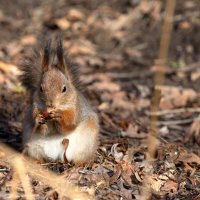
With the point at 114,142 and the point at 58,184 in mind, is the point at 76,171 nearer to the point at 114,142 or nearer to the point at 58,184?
the point at 58,184

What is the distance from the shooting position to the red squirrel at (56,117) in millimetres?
4109

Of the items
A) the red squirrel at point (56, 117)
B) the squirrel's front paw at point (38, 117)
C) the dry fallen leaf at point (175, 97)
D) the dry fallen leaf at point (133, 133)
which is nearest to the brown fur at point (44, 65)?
the red squirrel at point (56, 117)

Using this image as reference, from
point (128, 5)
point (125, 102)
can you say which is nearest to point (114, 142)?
point (125, 102)

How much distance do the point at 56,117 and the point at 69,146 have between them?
24 centimetres

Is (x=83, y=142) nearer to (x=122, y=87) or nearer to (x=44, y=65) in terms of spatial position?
(x=44, y=65)

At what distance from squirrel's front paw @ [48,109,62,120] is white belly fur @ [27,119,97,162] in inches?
6.0

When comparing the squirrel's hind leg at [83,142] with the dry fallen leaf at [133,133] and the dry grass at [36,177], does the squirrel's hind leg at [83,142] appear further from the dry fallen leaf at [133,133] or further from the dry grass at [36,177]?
the dry fallen leaf at [133,133]

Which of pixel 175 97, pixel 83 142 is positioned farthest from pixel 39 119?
pixel 175 97

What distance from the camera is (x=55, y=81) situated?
13.4ft

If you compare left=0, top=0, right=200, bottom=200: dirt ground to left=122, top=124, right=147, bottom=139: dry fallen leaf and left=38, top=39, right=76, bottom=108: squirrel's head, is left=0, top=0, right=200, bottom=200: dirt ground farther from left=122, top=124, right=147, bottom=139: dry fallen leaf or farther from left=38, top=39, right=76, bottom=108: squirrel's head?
left=38, top=39, right=76, bottom=108: squirrel's head

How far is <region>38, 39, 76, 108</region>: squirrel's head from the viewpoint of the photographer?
407cm

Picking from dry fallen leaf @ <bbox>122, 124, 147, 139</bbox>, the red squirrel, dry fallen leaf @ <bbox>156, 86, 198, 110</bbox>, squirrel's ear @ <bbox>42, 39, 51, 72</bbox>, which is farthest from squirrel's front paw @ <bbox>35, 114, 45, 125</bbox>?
dry fallen leaf @ <bbox>156, 86, 198, 110</bbox>

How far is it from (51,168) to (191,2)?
524 cm

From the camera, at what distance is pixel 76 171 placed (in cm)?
422
